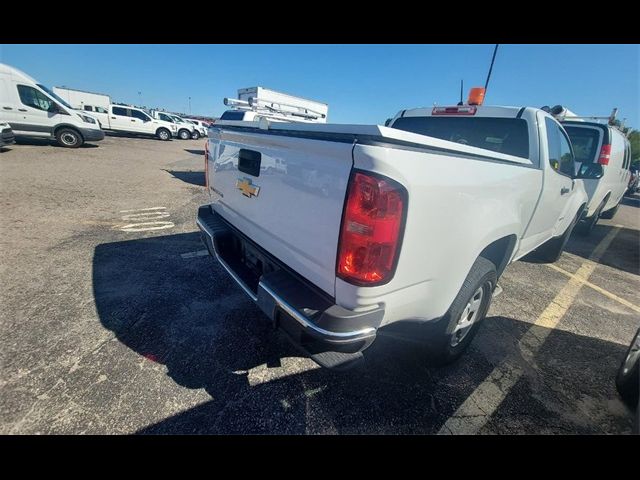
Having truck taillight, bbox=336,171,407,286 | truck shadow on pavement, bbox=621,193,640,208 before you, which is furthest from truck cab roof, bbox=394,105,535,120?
truck shadow on pavement, bbox=621,193,640,208

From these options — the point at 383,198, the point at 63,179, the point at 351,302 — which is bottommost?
the point at 63,179

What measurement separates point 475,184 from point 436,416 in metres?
1.54

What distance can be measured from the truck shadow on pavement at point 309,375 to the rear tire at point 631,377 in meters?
0.10

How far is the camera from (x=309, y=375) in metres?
2.22

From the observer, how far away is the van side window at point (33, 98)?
33.1 feet

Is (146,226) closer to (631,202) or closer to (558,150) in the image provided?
(558,150)

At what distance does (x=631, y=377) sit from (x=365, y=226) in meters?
2.49

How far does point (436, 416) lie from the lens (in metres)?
1.96

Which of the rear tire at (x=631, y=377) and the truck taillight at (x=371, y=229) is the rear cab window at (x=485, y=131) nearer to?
the rear tire at (x=631, y=377)

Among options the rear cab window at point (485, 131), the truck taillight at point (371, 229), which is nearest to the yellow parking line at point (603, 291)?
the rear cab window at point (485, 131)

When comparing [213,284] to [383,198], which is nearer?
[383,198]
